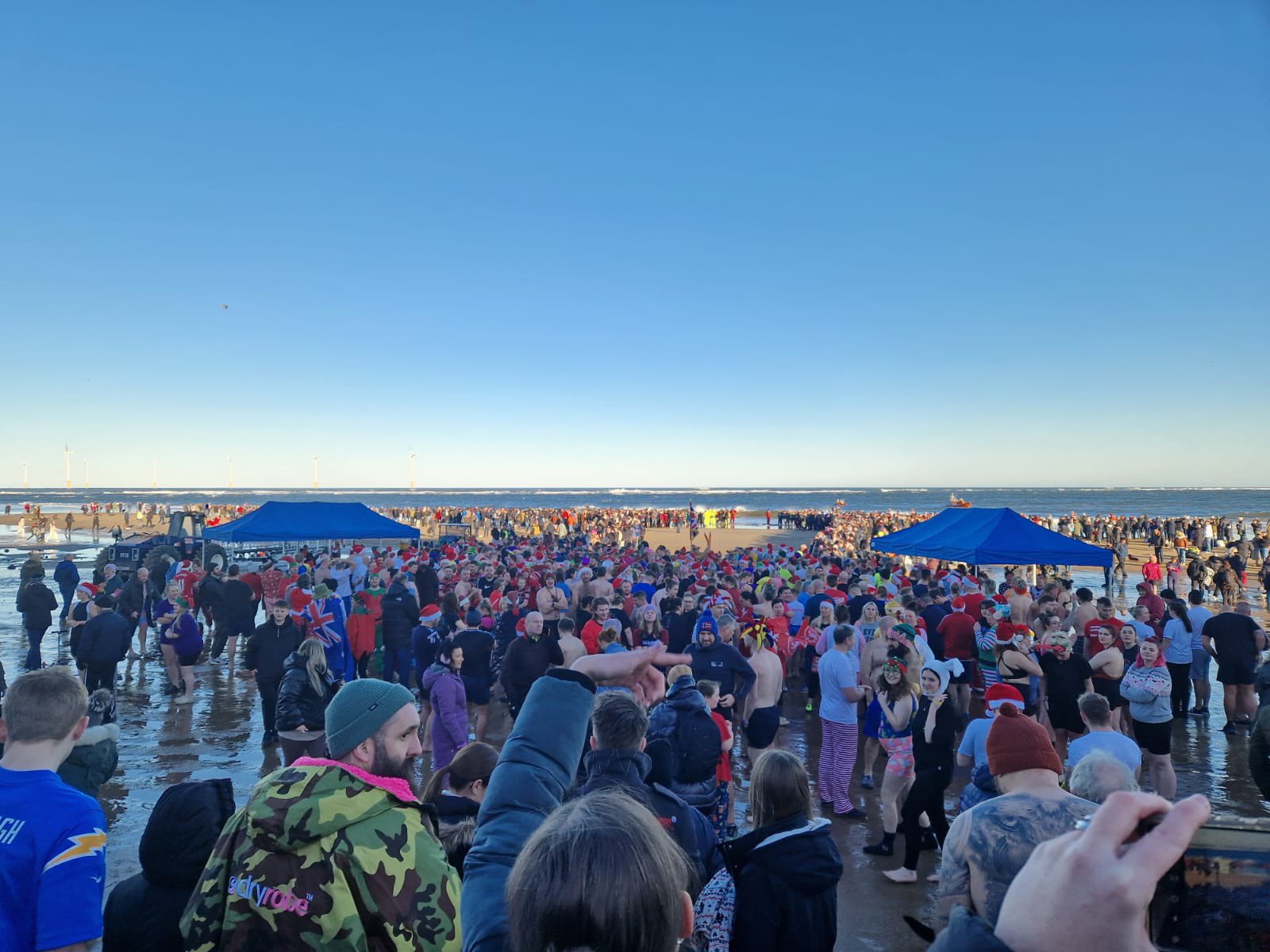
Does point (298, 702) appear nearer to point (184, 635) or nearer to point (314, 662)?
point (314, 662)

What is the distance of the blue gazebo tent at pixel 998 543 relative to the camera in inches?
441

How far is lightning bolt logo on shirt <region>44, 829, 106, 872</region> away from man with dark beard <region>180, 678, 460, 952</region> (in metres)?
0.75

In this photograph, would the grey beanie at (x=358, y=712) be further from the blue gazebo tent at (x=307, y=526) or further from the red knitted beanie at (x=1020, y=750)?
the blue gazebo tent at (x=307, y=526)

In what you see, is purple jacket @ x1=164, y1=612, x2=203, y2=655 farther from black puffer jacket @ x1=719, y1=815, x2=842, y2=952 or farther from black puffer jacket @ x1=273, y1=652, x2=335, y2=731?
black puffer jacket @ x1=719, y1=815, x2=842, y2=952

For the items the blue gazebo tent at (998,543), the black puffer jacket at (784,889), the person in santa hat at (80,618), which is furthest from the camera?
the blue gazebo tent at (998,543)

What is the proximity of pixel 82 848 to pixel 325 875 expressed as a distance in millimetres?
1139

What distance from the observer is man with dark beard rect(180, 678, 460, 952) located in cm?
172

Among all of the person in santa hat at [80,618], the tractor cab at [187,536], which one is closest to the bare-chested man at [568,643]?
the person in santa hat at [80,618]

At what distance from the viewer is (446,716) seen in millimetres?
7090

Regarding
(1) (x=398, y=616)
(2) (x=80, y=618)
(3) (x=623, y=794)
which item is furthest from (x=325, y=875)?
(2) (x=80, y=618)

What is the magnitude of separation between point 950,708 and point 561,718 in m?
4.56

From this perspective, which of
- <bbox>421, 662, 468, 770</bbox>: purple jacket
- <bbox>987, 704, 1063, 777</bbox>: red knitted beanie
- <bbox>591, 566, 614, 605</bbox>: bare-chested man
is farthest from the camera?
<bbox>591, 566, 614, 605</bbox>: bare-chested man

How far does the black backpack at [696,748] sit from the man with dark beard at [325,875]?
2.70 metres

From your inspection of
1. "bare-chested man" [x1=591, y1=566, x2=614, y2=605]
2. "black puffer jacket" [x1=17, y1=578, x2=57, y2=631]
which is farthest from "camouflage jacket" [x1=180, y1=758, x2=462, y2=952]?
"black puffer jacket" [x1=17, y1=578, x2=57, y2=631]
